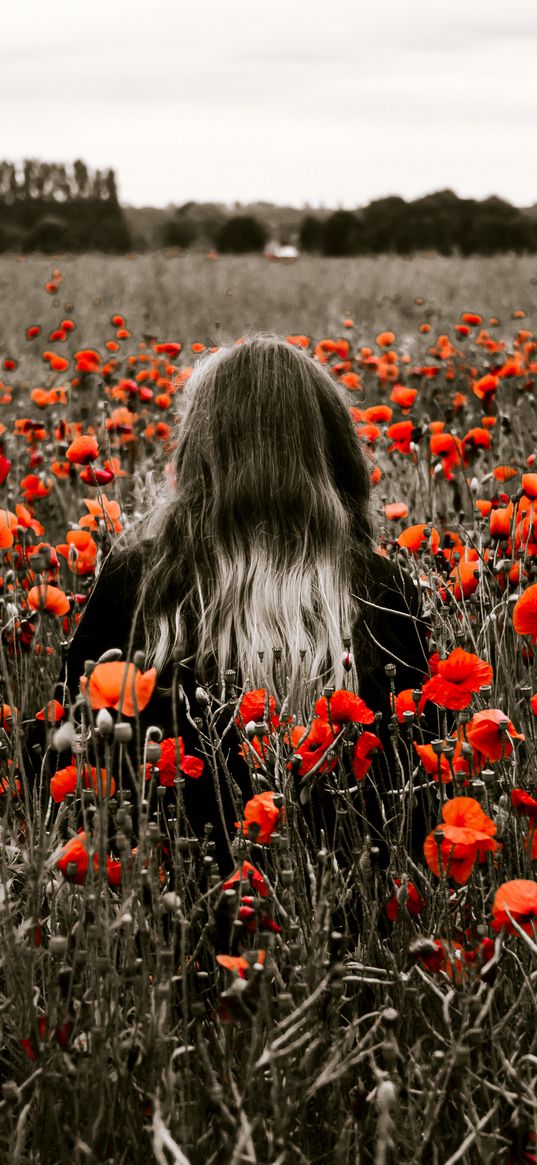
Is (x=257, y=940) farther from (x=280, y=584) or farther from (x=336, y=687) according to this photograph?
(x=280, y=584)

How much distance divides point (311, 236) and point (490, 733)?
28268 millimetres

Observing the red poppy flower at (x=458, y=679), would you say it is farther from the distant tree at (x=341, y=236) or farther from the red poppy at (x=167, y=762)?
the distant tree at (x=341, y=236)

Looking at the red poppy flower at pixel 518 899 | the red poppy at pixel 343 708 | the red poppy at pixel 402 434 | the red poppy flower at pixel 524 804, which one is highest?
the red poppy at pixel 402 434

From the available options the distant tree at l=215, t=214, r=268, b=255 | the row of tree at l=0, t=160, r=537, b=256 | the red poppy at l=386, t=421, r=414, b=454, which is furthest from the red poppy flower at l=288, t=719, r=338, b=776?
the distant tree at l=215, t=214, r=268, b=255

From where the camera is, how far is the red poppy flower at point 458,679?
1.68 metres

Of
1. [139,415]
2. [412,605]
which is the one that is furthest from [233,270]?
[412,605]

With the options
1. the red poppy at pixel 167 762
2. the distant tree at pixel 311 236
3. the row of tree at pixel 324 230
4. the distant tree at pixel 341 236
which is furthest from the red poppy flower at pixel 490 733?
the distant tree at pixel 311 236

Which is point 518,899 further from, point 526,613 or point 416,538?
point 416,538

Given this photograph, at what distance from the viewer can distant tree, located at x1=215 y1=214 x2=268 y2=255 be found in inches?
1119

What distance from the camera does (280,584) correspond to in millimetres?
2328

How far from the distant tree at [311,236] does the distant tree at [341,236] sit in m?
0.35

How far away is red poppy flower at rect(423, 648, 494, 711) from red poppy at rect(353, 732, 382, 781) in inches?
5.1

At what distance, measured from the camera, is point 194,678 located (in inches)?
90.7

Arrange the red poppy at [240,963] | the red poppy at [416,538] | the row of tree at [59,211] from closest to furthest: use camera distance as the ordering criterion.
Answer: the red poppy at [240,963], the red poppy at [416,538], the row of tree at [59,211]
